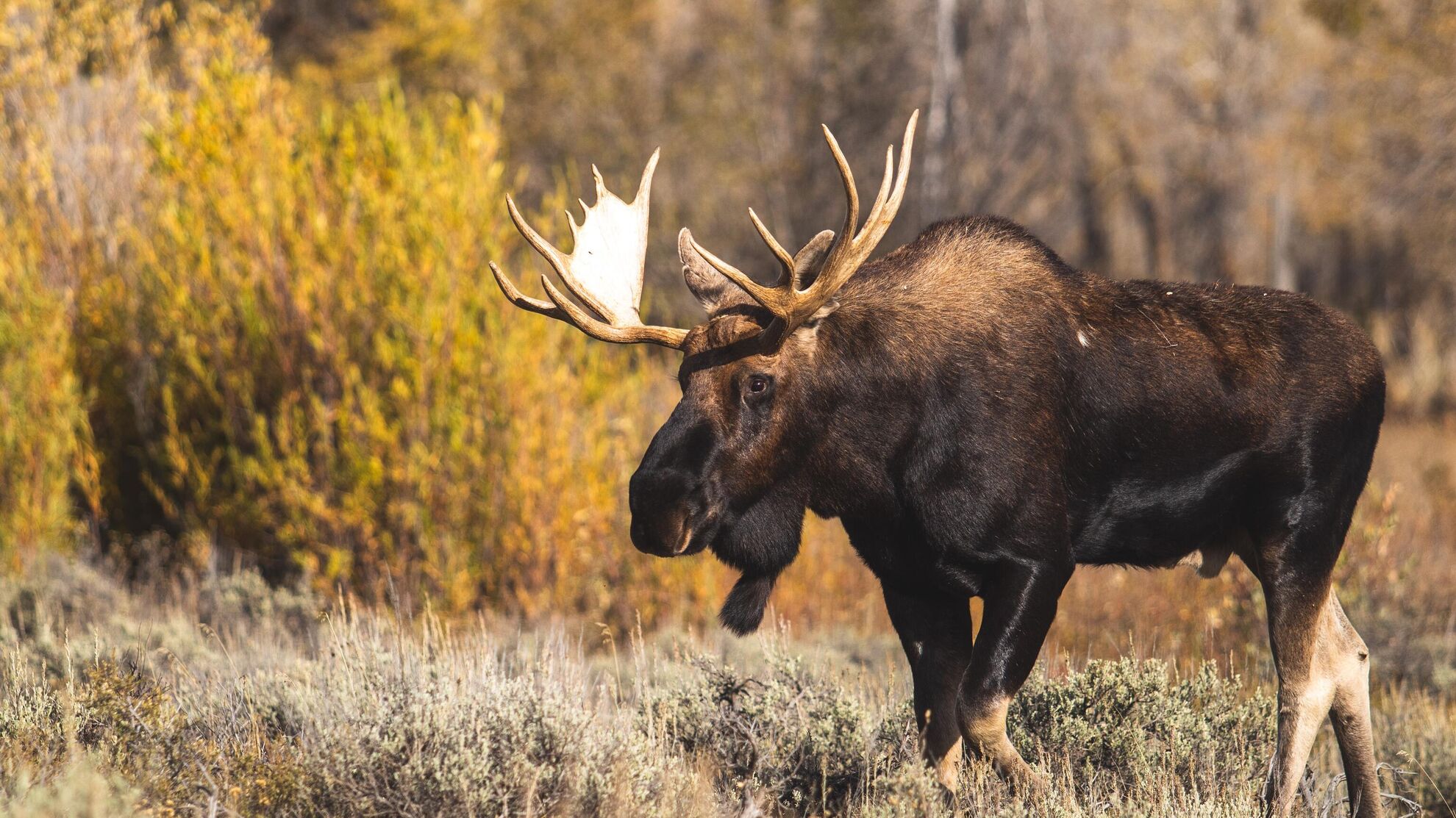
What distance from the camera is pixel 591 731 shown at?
4355 millimetres

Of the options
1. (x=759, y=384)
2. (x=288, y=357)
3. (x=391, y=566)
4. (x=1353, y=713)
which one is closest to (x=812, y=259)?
(x=759, y=384)

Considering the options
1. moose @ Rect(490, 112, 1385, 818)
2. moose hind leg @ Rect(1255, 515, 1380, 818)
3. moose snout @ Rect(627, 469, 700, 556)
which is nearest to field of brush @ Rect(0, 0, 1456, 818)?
moose hind leg @ Rect(1255, 515, 1380, 818)

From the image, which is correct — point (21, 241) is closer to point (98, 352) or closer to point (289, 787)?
point (98, 352)

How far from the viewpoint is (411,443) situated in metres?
7.65

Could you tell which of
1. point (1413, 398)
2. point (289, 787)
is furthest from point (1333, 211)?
point (289, 787)

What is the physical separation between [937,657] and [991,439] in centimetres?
85

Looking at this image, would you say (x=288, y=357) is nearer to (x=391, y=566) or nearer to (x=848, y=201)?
(x=391, y=566)

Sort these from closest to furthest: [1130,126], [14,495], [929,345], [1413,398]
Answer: [929,345] < [14,495] < [1413,398] < [1130,126]

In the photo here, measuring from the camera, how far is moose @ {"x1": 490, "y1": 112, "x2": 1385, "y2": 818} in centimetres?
424

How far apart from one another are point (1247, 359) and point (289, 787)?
10.8 ft

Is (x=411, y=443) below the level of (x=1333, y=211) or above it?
below

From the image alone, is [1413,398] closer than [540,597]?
No

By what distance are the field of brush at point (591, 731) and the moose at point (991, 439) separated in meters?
0.32

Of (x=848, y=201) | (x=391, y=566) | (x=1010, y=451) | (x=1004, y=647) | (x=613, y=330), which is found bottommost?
(x=391, y=566)
